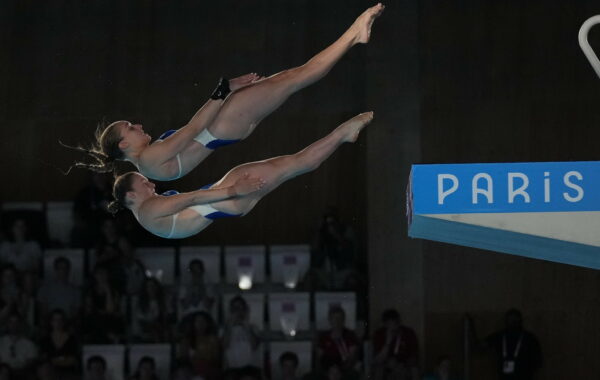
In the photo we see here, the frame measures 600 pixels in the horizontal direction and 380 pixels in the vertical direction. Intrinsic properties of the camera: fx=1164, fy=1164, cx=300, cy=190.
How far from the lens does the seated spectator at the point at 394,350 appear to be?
9.89 meters

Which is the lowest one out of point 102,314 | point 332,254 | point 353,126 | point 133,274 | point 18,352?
point 18,352

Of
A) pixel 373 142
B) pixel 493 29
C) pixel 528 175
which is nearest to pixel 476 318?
pixel 373 142

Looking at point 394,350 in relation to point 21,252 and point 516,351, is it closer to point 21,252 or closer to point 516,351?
point 516,351

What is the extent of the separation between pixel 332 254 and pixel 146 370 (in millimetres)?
2146

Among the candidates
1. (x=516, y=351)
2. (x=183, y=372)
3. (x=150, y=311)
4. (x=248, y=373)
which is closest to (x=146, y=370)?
(x=183, y=372)

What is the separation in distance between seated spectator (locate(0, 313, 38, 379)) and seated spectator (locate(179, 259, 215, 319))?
1349 millimetres

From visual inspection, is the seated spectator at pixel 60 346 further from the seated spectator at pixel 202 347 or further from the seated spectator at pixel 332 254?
the seated spectator at pixel 332 254

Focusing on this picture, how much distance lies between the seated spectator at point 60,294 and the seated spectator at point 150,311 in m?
0.57

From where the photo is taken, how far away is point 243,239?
12.2 meters

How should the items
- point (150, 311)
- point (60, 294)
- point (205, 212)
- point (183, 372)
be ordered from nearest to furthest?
point (205, 212), point (183, 372), point (150, 311), point (60, 294)

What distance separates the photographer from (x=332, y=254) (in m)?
10.8

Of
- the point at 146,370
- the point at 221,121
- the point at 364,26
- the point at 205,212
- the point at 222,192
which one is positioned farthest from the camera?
the point at 146,370

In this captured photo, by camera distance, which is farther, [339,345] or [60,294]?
[60,294]

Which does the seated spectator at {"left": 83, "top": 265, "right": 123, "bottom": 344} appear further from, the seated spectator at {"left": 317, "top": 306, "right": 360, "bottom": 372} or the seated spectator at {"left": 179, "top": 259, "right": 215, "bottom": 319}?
the seated spectator at {"left": 317, "top": 306, "right": 360, "bottom": 372}
